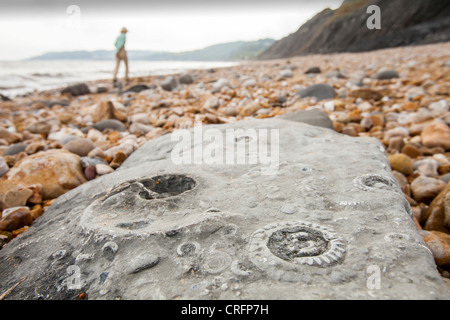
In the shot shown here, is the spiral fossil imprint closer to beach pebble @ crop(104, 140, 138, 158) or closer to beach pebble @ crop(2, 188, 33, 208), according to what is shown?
beach pebble @ crop(2, 188, 33, 208)

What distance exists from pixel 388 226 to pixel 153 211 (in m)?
1.08

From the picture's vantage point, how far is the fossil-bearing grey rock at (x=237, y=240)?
36.3 inches

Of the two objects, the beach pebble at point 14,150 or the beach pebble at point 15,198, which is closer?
the beach pebble at point 15,198

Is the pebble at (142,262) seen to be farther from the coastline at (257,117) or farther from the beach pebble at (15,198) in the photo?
the beach pebble at (15,198)

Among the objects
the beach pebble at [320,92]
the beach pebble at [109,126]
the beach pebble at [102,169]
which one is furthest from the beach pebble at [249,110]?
A: the beach pebble at [102,169]

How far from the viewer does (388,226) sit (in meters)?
1.16

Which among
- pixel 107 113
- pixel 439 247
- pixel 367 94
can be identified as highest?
pixel 367 94

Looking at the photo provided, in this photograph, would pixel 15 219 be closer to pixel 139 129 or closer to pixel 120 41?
pixel 139 129

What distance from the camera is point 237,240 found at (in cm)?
115

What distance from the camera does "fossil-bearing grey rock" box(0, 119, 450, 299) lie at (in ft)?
3.02

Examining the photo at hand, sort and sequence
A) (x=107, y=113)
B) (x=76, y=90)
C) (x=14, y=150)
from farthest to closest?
1. (x=76, y=90)
2. (x=107, y=113)
3. (x=14, y=150)

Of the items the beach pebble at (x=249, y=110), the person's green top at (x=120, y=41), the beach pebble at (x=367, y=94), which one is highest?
the person's green top at (x=120, y=41)

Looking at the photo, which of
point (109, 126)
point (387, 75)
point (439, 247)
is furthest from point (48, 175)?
point (387, 75)

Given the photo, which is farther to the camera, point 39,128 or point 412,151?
point 39,128
